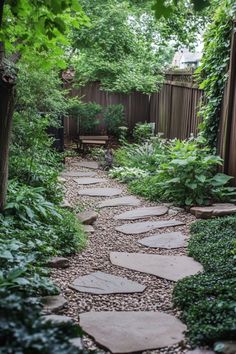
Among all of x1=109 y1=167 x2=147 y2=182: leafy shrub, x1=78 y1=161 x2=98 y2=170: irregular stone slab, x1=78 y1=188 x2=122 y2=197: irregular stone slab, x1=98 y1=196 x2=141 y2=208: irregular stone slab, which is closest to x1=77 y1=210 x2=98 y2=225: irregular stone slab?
x1=98 y1=196 x2=141 y2=208: irregular stone slab

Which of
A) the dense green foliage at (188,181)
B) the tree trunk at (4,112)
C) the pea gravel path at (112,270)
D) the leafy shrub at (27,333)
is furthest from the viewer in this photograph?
the dense green foliage at (188,181)

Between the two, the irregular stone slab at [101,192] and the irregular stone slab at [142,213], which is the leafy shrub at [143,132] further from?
the irregular stone slab at [142,213]

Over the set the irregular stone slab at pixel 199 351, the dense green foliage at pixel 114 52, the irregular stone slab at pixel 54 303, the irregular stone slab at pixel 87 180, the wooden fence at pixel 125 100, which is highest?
the dense green foliage at pixel 114 52

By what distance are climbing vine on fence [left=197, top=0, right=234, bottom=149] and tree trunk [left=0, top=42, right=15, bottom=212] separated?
344 centimetres

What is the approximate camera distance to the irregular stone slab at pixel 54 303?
2.79 m

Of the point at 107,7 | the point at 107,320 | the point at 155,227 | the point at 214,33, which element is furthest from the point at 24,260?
the point at 107,7

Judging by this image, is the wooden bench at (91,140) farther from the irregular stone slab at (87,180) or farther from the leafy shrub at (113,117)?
the irregular stone slab at (87,180)

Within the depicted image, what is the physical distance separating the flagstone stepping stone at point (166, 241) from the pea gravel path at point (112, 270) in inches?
3.2

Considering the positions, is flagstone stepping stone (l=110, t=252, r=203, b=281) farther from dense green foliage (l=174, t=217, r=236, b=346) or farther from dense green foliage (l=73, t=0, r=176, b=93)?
dense green foliage (l=73, t=0, r=176, b=93)

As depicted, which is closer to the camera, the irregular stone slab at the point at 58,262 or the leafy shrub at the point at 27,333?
the leafy shrub at the point at 27,333

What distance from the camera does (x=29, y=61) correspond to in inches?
249

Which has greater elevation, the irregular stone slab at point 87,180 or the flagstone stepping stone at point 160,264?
the irregular stone slab at point 87,180

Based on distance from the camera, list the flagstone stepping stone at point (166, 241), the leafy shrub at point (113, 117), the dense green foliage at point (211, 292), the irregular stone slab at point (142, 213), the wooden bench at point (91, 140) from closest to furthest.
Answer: the dense green foliage at point (211, 292)
the flagstone stepping stone at point (166, 241)
the irregular stone slab at point (142, 213)
the wooden bench at point (91, 140)
the leafy shrub at point (113, 117)

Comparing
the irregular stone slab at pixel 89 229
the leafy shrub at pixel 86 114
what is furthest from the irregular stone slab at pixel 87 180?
the leafy shrub at pixel 86 114
